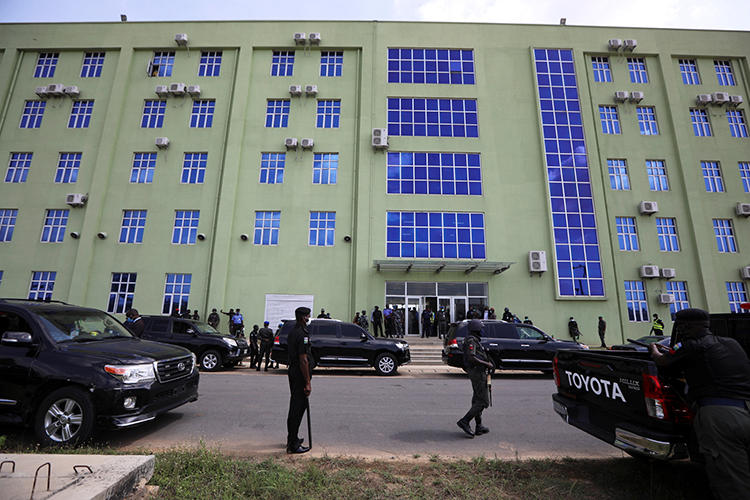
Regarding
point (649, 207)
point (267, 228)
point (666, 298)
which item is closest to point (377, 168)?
point (267, 228)

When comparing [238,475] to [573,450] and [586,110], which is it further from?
[586,110]

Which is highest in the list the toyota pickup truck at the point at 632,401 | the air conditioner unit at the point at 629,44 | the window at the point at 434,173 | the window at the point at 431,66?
the air conditioner unit at the point at 629,44

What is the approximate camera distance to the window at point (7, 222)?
22188mm

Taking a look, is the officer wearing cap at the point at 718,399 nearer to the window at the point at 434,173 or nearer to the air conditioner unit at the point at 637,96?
the window at the point at 434,173

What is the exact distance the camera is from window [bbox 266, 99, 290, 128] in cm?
2405

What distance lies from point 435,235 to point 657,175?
14529mm

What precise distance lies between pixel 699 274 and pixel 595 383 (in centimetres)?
2356

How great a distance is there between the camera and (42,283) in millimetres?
21531

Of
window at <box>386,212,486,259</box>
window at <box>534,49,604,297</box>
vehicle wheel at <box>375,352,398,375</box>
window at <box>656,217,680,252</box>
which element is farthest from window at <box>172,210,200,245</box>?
window at <box>656,217,680,252</box>

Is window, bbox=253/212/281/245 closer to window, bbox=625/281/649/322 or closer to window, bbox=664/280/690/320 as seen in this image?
window, bbox=625/281/649/322

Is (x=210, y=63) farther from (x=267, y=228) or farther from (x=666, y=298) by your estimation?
(x=666, y=298)

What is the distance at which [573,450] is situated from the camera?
5.14 m

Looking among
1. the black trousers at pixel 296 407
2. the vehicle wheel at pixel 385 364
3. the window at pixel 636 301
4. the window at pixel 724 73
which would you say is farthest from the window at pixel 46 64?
the window at pixel 724 73

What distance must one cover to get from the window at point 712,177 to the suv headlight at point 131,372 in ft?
97.5
